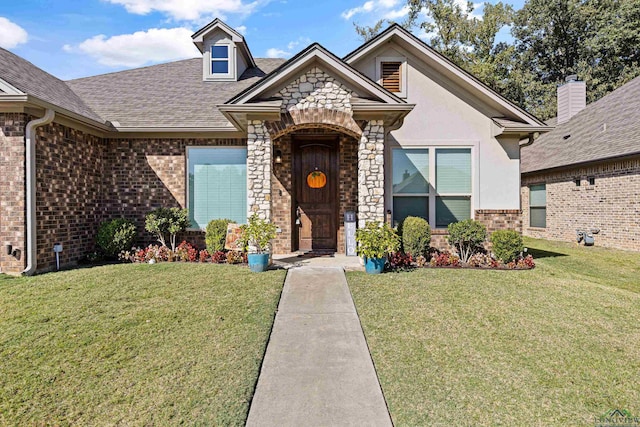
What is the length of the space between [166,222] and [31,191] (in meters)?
2.55

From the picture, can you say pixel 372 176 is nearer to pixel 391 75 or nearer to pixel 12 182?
pixel 391 75

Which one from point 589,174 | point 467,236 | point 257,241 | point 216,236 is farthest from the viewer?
point 589,174

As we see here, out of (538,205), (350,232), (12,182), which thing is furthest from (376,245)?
(538,205)

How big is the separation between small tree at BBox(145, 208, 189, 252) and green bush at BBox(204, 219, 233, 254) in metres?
0.80

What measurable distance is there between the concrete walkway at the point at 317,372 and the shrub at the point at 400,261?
7.83ft

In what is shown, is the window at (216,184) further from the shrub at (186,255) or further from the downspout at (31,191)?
the downspout at (31,191)

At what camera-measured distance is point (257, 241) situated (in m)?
6.99

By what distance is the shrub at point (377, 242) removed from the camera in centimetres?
673

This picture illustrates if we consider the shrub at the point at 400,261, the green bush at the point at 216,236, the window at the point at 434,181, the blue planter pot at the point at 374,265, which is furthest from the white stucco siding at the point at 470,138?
the green bush at the point at 216,236

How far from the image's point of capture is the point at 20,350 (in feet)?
12.1

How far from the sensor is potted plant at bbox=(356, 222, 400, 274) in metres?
6.73

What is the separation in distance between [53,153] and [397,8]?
2110 centimetres

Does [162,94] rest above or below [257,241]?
above

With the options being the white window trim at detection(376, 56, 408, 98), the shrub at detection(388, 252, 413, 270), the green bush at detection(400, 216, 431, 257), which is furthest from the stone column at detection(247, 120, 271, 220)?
the white window trim at detection(376, 56, 408, 98)
